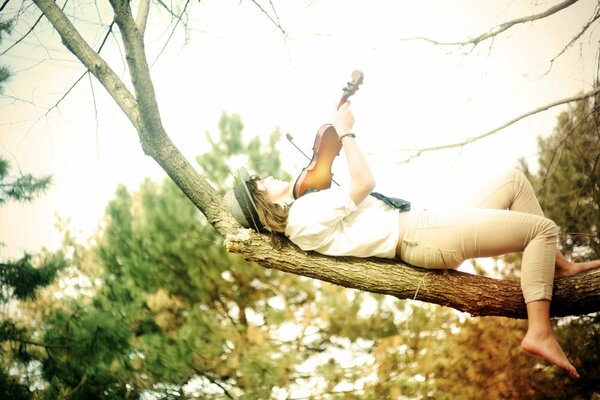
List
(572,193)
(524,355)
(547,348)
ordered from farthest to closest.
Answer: (572,193), (524,355), (547,348)

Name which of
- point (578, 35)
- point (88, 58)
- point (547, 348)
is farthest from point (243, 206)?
point (578, 35)

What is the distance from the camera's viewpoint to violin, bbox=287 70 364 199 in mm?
2043

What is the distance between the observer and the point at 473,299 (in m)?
1.85

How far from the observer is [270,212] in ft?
6.21

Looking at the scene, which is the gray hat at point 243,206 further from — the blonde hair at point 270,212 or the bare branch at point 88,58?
the bare branch at point 88,58

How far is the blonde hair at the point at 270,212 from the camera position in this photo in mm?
1882

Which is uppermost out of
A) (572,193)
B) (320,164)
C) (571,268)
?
(572,193)

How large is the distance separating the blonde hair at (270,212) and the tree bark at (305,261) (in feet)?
0.35

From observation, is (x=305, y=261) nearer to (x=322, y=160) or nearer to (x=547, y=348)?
(x=322, y=160)

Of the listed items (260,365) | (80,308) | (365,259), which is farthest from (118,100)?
(80,308)

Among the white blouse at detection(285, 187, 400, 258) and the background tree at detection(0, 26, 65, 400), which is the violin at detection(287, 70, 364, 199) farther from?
the background tree at detection(0, 26, 65, 400)

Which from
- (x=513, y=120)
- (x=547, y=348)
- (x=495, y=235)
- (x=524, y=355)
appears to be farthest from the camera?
(x=524, y=355)

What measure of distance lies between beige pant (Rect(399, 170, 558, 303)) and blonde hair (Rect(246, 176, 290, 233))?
60 cm

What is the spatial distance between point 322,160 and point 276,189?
1.00 feet
